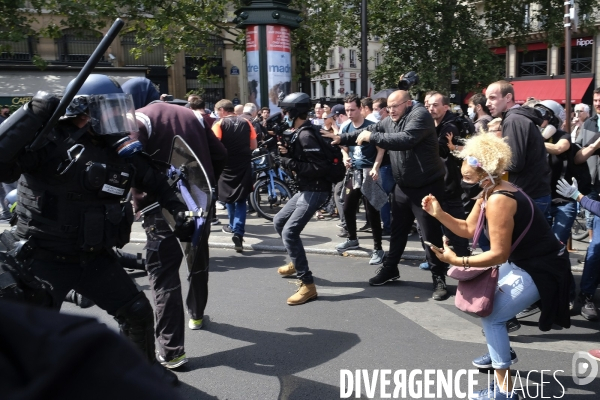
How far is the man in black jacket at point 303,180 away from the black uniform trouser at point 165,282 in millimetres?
1572

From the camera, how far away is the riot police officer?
2.96 metres

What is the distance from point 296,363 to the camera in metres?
3.98

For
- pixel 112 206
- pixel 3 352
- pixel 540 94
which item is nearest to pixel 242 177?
pixel 112 206

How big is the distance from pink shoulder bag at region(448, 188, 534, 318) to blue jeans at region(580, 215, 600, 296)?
1.74 meters

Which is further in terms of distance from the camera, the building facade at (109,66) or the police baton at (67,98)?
the building facade at (109,66)

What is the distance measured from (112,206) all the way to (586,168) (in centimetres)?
404

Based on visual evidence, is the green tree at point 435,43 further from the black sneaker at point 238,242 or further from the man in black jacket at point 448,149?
the man in black jacket at point 448,149

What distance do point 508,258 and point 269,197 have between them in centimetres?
675

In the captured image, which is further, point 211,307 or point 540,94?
point 540,94

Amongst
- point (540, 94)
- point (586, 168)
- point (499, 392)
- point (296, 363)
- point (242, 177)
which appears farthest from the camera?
point (540, 94)

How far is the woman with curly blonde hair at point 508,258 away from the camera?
328cm

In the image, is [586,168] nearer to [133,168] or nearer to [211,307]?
[211,307]

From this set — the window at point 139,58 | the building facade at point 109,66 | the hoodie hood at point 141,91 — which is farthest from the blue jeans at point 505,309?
the window at point 139,58

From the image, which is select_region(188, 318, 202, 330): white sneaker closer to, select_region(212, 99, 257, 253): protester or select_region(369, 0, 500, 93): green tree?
select_region(212, 99, 257, 253): protester
